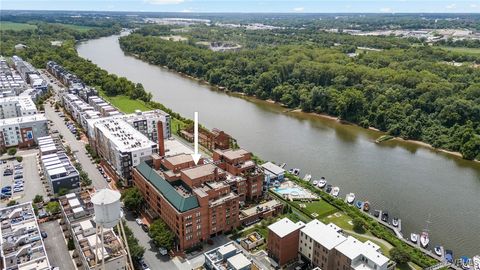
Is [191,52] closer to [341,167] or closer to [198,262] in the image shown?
[341,167]

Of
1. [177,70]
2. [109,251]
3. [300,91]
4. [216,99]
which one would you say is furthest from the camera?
[177,70]

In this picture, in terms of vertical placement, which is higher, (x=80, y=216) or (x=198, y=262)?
(x=80, y=216)

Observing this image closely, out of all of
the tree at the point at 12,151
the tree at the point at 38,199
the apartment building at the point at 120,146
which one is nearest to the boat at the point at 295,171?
the apartment building at the point at 120,146

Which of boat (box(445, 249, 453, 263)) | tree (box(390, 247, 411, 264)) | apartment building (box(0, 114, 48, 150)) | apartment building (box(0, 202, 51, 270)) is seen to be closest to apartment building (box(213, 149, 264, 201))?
tree (box(390, 247, 411, 264))

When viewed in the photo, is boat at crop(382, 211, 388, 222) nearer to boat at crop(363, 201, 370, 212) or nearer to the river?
the river

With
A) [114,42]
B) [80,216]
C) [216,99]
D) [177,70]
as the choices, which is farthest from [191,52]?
[80,216]
